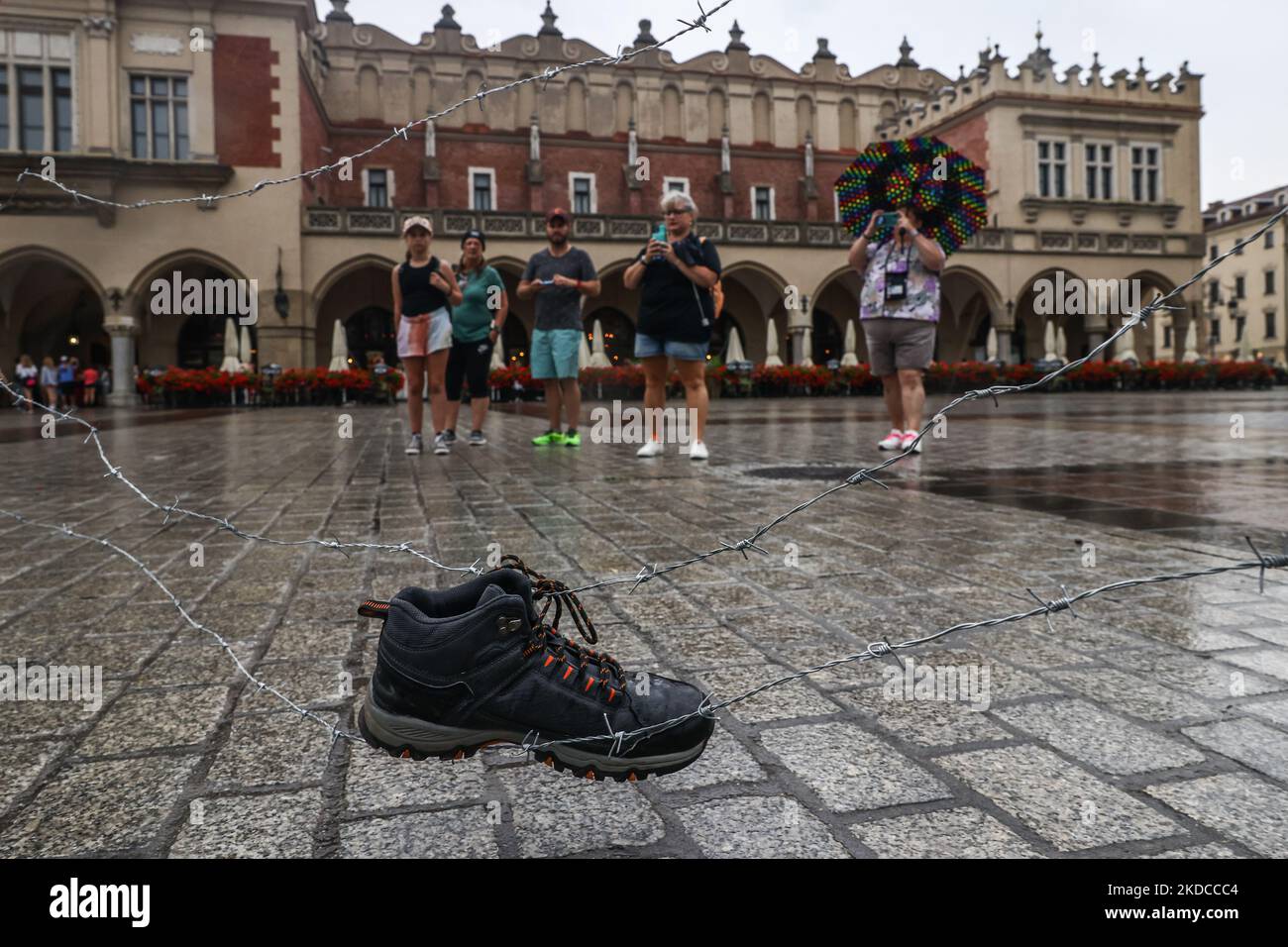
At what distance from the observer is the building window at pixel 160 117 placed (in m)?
25.8

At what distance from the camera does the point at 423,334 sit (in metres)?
8.06

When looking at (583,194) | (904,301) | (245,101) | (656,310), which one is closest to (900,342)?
(904,301)

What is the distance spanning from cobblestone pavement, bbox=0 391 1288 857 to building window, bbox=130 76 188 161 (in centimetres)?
2437

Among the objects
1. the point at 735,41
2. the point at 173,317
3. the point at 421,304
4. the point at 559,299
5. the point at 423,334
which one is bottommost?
the point at 423,334

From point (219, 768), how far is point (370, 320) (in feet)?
106

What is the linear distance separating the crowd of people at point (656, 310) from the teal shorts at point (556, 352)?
0.04 feet

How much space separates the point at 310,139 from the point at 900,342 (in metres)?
26.6

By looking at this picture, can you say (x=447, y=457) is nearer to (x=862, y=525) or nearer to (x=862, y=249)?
(x=862, y=249)

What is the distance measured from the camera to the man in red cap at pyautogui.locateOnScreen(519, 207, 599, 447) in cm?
826

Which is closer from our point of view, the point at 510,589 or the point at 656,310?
the point at 510,589

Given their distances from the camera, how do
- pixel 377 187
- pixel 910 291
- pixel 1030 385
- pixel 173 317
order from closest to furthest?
pixel 1030 385 < pixel 910 291 < pixel 173 317 < pixel 377 187

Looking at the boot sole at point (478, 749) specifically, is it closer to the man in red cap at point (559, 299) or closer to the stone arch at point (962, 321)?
the man in red cap at point (559, 299)

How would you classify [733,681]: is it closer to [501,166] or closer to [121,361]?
[121,361]

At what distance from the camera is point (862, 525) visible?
14.3ft
